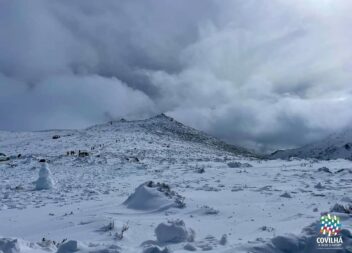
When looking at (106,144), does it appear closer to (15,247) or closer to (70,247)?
(15,247)

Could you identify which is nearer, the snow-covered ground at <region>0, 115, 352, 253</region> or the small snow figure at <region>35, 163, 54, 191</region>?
the snow-covered ground at <region>0, 115, 352, 253</region>

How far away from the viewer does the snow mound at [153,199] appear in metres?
12.4

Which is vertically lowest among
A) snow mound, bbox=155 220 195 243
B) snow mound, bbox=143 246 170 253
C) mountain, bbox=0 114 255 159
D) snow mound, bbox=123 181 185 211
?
snow mound, bbox=143 246 170 253

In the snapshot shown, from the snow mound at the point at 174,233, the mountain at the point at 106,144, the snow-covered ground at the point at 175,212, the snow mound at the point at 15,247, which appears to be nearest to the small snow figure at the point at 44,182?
the snow-covered ground at the point at 175,212

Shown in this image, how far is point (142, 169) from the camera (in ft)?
82.9

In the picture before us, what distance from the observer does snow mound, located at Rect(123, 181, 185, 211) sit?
12.4 metres

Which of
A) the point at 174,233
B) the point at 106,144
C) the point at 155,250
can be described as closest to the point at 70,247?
the point at 155,250

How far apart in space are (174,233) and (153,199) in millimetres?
4432

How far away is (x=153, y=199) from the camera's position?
42.1 feet

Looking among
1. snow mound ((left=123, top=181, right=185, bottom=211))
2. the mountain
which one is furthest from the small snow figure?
the mountain

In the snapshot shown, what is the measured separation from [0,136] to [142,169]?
194ft

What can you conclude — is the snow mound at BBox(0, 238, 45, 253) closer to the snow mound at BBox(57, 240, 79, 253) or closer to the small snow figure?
the snow mound at BBox(57, 240, 79, 253)

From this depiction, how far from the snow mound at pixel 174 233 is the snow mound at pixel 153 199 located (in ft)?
11.7

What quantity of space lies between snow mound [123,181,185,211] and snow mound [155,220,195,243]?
11.7 ft
